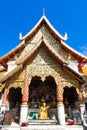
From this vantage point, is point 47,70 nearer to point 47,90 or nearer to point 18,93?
point 47,90

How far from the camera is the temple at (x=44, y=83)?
11859 mm

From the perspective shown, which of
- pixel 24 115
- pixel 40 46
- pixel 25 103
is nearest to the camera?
pixel 24 115

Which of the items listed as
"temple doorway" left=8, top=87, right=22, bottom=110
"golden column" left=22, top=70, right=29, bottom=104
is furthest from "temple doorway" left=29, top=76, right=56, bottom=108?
"golden column" left=22, top=70, right=29, bottom=104

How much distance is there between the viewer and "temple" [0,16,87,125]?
38.9ft

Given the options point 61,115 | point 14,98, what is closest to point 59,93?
point 61,115

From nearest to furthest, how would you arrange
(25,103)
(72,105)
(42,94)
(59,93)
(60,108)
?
1. (60,108)
2. (25,103)
3. (59,93)
4. (72,105)
5. (42,94)

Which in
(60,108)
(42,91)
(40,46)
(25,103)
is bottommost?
(60,108)

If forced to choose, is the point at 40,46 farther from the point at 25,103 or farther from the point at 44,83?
the point at 25,103

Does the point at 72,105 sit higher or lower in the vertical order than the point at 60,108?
higher

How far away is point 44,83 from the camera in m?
15.0

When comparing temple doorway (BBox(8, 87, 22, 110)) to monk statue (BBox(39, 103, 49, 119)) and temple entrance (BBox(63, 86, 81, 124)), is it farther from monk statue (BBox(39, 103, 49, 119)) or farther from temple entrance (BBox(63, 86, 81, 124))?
temple entrance (BBox(63, 86, 81, 124))

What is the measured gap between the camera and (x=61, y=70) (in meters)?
A: 12.7

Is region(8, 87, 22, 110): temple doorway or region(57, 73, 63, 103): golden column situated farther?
region(8, 87, 22, 110): temple doorway

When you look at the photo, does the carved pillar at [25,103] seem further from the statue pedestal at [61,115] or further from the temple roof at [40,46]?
the statue pedestal at [61,115]
